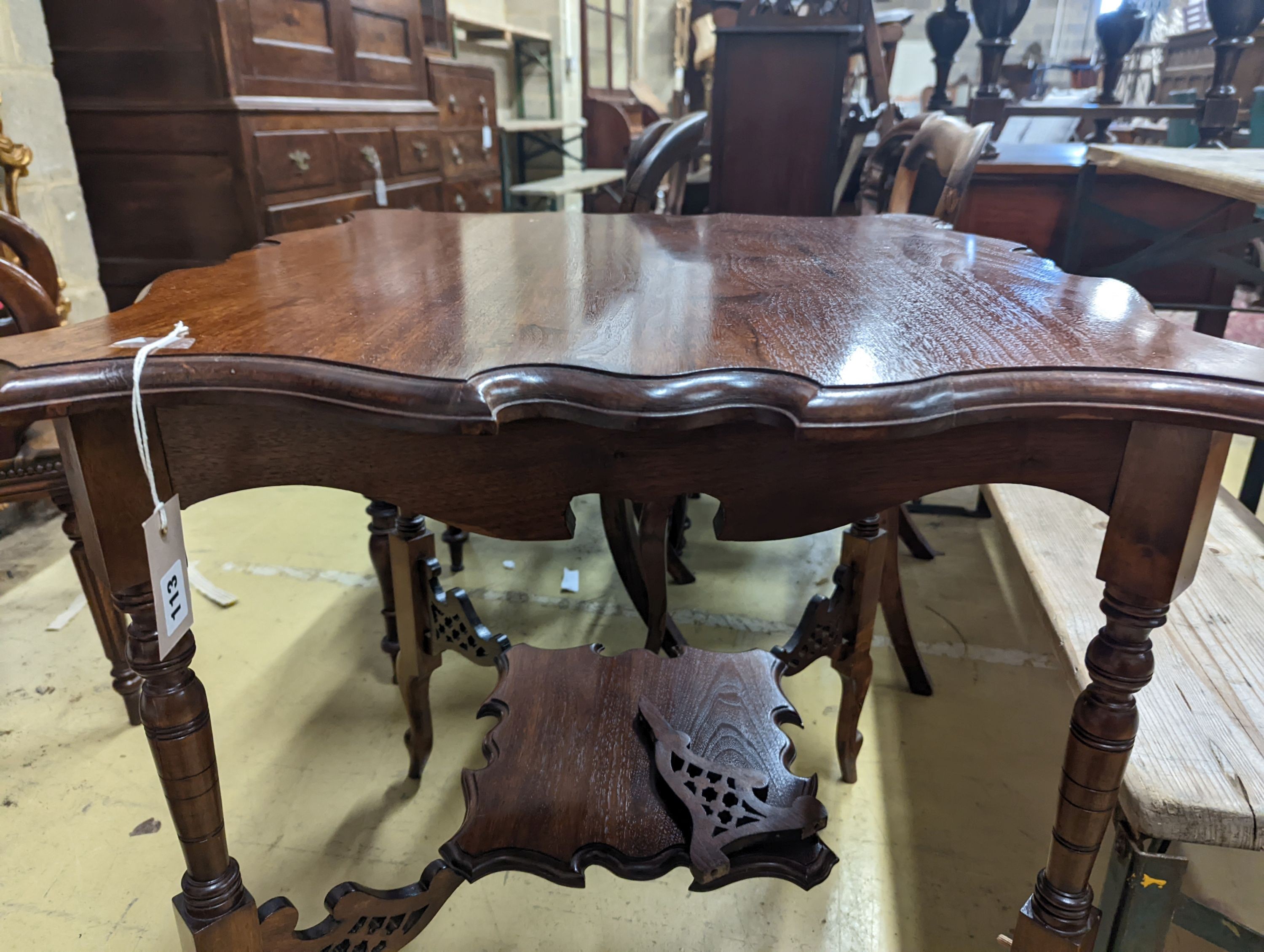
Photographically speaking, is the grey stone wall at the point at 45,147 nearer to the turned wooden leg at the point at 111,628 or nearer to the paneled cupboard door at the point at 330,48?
the paneled cupboard door at the point at 330,48

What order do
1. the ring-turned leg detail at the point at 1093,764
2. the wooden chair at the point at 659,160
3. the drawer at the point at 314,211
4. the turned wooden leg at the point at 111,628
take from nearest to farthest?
the ring-turned leg detail at the point at 1093,764 < the turned wooden leg at the point at 111,628 < the wooden chair at the point at 659,160 < the drawer at the point at 314,211

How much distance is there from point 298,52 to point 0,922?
2.14 metres

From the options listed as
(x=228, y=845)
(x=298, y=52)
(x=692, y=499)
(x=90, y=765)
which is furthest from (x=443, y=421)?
(x=298, y=52)

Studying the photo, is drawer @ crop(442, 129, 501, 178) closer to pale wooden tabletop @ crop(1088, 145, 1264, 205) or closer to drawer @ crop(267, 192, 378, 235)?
drawer @ crop(267, 192, 378, 235)

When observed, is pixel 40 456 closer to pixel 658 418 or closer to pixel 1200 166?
pixel 658 418

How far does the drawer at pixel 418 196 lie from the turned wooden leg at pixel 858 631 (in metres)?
2.13

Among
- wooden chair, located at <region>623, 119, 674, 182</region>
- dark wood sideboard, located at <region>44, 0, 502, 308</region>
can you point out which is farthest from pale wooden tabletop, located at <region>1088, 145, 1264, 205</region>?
dark wood sideboard, located at <region>44, 0, 502, 308</region>

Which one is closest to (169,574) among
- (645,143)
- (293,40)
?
(645,143)

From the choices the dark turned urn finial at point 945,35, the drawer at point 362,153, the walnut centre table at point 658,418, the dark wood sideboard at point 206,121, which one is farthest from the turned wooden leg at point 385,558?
the dark turned urn finial at point 945,35

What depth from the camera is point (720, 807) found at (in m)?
0.95

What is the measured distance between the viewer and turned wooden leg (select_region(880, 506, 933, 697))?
56.3 inches

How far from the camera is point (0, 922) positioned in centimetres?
105

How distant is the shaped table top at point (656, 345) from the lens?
0.57 m

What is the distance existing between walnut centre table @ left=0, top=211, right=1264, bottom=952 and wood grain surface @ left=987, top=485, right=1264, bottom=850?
0.06m
